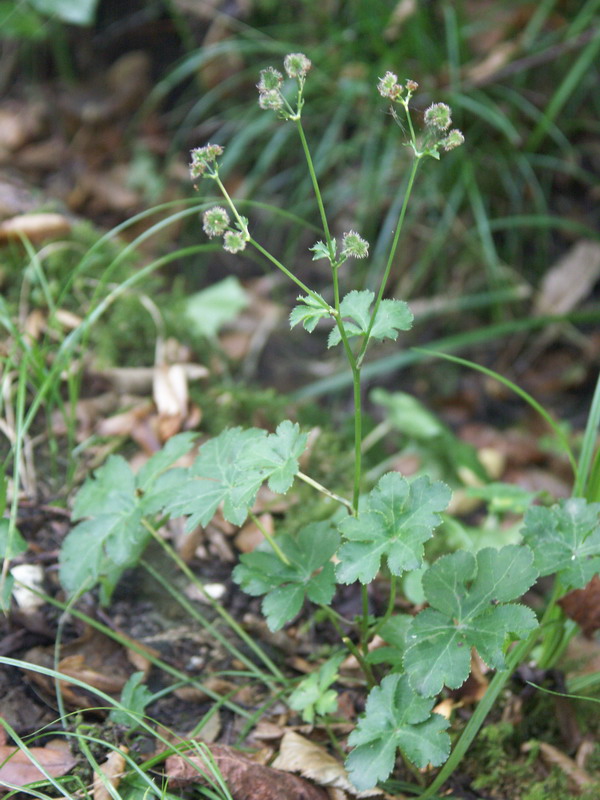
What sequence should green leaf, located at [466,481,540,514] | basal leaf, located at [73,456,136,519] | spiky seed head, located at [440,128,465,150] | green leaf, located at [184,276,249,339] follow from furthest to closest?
green leaf, located at [184,276,249,339]
green leaf, located at [466,481,540,514]
basal leaf, located at [73,456,136,519]
spiky seed head, located at [440,128,465,150]

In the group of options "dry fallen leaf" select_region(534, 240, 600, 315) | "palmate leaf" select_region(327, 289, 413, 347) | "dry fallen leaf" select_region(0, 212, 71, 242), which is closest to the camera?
"palmate leaf" select_region(327, 289, 413, 347)

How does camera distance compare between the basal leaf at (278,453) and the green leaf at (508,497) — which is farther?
the green leaf at (508,497)

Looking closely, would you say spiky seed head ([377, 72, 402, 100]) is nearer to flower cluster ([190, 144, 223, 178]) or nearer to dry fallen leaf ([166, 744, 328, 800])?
A: flower cluster ([190, 144, 223, 178])

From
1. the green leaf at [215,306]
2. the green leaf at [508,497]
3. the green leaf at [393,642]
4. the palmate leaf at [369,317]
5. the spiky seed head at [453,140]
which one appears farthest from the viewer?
the green leaf at [215,306]

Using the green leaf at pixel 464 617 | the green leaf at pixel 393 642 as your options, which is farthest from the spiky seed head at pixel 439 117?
the green leaf at pixel 393 642

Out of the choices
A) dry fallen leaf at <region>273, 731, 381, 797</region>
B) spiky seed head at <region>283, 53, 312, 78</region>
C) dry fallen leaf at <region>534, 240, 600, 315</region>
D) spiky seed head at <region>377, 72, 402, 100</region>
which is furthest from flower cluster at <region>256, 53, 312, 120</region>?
dry fallen leaf at <region>534, 240, 600, 315</region>

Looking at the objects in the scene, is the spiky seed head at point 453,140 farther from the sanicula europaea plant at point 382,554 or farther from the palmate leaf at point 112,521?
the palmate leaf at point 112,521

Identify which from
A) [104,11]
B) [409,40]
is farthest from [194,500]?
[104,11]
